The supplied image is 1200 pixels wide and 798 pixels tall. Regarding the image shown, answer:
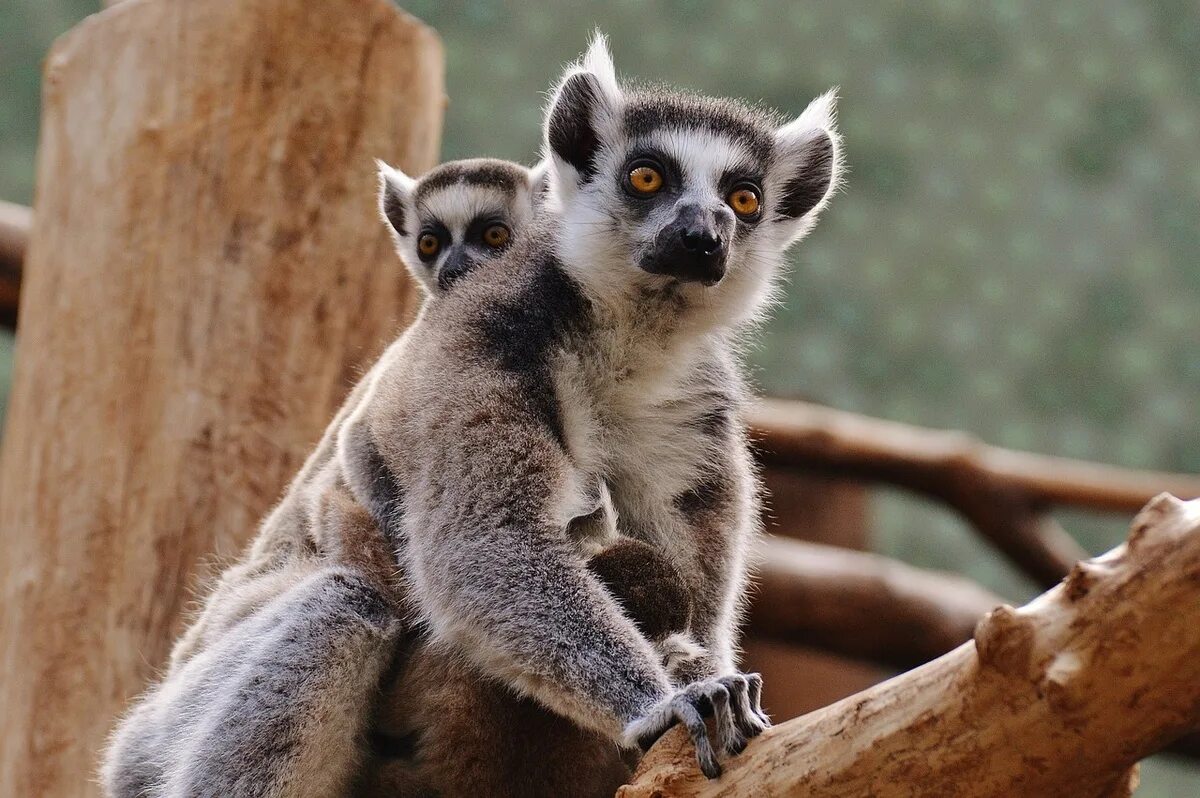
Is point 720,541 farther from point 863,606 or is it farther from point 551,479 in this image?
point 863,606

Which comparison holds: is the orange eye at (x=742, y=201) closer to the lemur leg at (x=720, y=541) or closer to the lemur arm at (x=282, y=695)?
the lemur leg at (x=720, y=541)

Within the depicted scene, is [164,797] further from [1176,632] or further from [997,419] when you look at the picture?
[997,419]

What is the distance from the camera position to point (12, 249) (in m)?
4.82

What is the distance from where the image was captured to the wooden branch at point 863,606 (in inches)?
189

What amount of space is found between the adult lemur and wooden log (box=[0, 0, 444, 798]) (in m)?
0.49

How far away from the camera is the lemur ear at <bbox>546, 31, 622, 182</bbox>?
3.21 metres

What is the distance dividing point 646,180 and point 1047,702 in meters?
1.68

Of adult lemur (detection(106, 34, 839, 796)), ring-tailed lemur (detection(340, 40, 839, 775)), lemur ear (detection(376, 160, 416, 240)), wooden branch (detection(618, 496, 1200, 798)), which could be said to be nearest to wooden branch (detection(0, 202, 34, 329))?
lemur ear (detection(376, 160, 416, 240))

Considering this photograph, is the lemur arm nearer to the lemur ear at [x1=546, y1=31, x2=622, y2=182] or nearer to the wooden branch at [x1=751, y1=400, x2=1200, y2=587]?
the lemur ear at [x1=546, y1=31, x2=622, y2=182]

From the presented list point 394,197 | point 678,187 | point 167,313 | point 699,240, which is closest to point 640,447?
point 699,240

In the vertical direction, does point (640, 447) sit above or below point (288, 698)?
above

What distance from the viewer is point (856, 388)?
31.9 feet

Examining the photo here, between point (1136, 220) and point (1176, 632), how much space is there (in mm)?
9170

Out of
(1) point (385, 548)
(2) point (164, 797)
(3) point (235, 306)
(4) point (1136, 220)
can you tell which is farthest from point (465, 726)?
→ (4) point (1136, 220)
